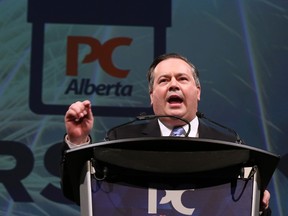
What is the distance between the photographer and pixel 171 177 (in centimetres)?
151

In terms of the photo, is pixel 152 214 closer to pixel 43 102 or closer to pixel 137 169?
pixel 137 169

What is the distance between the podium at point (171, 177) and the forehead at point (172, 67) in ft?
2.05

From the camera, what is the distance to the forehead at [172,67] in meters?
2.08

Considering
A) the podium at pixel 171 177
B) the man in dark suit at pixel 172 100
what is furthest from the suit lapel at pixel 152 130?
the podium at pixel 171 177

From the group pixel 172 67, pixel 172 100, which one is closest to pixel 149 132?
pixel 172 100

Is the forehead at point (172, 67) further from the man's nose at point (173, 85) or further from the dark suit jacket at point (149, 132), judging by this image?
the dark suit jacket at point (149, 132)

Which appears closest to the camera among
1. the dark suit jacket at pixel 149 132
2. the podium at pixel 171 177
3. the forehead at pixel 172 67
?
the podium at pixel 171 177

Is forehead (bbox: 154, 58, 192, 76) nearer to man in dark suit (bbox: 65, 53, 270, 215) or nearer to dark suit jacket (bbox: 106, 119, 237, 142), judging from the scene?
man in dark suit (bbox: 65, 53, 270, 215)

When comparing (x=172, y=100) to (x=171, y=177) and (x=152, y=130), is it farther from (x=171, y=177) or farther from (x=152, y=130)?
(x=171, y=177)

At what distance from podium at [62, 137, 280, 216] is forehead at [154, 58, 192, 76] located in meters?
0.62

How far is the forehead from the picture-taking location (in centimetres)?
208

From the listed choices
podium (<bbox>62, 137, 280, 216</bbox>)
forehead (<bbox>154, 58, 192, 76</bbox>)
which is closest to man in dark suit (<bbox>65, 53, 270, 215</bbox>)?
forehead (<bbox>154, 58, 192, 76</bbox>)

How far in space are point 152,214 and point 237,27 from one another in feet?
7.65

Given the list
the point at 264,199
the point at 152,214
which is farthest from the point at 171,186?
the point at 264,199
